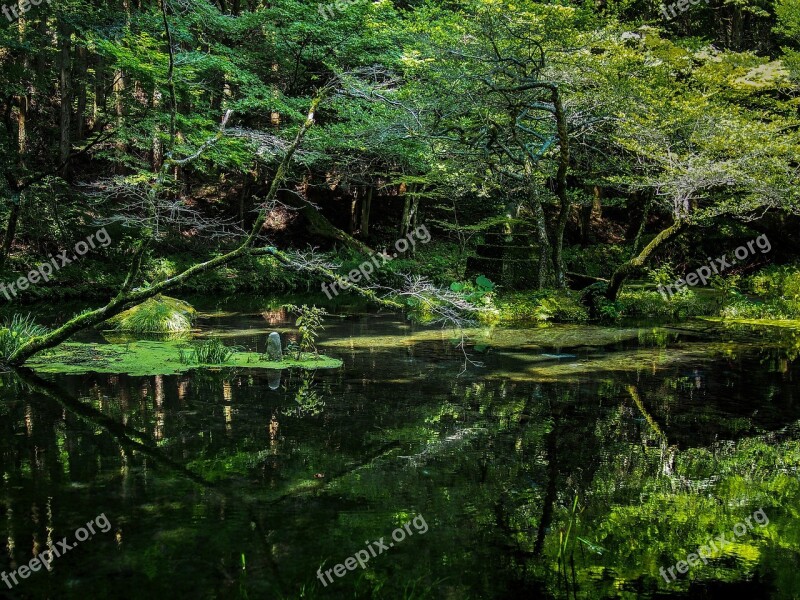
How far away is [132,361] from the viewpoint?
934cm

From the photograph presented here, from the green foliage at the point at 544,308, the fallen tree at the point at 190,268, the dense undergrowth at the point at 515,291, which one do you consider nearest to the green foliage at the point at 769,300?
the dense undergrowth at the point at 515,291

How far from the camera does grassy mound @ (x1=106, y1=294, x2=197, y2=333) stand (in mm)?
12523

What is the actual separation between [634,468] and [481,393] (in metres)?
2.71

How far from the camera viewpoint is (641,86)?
13539mm

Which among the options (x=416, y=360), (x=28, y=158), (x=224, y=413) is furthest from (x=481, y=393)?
(x=28, y=158)

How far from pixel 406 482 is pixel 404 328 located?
882cm

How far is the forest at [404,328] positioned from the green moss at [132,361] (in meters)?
0.08

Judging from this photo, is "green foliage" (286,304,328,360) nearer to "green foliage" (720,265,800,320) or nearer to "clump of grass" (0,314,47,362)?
"clump of grass" (0,314,47,362)

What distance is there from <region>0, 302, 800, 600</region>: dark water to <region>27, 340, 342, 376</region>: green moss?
1.24 ft

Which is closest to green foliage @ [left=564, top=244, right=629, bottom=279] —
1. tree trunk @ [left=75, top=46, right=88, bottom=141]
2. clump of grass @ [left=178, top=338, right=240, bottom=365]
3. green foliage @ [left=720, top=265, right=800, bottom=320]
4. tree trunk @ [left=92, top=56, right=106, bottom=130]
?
green foliage @ [left=720, top=265, right=800, bottom=320]

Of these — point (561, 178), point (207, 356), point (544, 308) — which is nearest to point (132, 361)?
point (207, 356)

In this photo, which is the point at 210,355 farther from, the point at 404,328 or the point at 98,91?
the point at 98,91

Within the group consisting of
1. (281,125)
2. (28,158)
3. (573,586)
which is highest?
(281,125)

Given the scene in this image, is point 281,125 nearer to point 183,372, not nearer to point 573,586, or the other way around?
point 183,372
